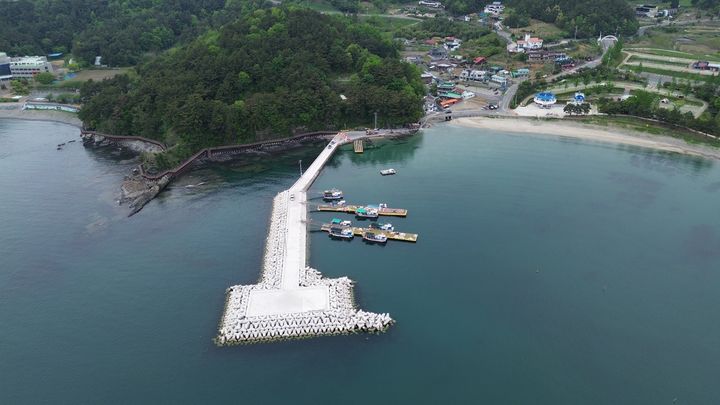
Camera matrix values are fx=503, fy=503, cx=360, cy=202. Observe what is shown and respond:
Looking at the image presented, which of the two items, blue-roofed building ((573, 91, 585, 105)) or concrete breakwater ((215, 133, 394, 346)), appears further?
blue-roofed building ((573, 91, 585, 105))

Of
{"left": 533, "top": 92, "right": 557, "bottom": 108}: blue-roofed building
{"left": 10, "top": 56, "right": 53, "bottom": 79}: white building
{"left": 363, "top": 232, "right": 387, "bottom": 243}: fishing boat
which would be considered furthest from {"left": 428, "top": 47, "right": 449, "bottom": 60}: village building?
{"left": 10, "top": 56, "right": 53, "bottom": 79}: white building

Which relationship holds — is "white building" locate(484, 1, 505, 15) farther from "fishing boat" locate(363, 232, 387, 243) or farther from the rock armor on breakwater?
the rock armor on breakwater

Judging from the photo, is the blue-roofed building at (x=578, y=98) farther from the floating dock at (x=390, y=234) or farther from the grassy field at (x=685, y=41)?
the floating dock at (x=390, y=234)

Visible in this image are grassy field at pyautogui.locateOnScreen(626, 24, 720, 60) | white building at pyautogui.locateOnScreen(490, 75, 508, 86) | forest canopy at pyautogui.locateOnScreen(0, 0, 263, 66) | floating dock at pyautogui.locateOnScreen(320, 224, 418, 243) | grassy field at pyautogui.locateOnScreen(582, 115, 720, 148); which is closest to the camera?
floating dock at pyautogui.locateOnScreen(320, 224, 418, 243)

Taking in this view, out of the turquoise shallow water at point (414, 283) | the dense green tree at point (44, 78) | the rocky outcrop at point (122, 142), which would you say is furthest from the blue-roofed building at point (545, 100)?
the dense green tree at point (44, 78)

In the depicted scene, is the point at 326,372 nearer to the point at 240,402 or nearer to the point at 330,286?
the point at 240,402

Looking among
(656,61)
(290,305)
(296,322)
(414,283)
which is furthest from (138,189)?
(656,61)
